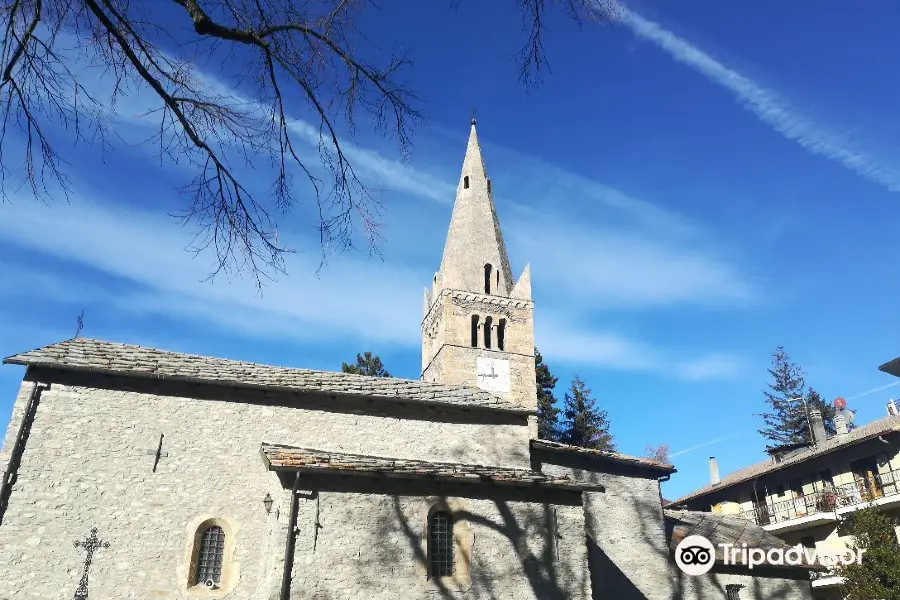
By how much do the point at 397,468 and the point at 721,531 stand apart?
14282 mm

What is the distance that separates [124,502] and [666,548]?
15327mm

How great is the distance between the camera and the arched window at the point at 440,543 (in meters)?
12.8

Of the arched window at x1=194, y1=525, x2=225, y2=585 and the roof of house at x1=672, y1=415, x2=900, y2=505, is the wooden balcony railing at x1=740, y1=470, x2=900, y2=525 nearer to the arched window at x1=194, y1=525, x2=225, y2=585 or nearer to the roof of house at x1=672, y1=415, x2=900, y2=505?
the roof of house at x1=672, y1=415, x2=900, y2=505

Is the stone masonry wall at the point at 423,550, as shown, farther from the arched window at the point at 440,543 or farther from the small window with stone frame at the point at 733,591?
the small window with stone frame at the point at 733,591

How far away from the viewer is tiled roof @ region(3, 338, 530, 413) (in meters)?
14.3

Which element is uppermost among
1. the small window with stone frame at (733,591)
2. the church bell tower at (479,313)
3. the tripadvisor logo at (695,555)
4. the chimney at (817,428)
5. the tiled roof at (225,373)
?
the church bell tower at (479,313)

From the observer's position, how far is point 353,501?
12.5 meters

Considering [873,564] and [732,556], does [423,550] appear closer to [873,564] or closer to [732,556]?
[732,556]

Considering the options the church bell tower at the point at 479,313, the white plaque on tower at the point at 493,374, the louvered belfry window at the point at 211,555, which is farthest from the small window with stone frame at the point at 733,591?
the louvered belfry window at the point at 211,555

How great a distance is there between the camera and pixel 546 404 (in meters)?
41.3

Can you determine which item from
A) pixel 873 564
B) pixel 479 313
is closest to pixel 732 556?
pixel 873 564

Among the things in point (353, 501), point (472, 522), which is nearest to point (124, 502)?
point (353, 501)

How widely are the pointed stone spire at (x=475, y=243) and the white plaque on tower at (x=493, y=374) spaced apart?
14.8 ft

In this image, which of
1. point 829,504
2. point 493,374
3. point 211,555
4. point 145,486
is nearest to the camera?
point 211,555
